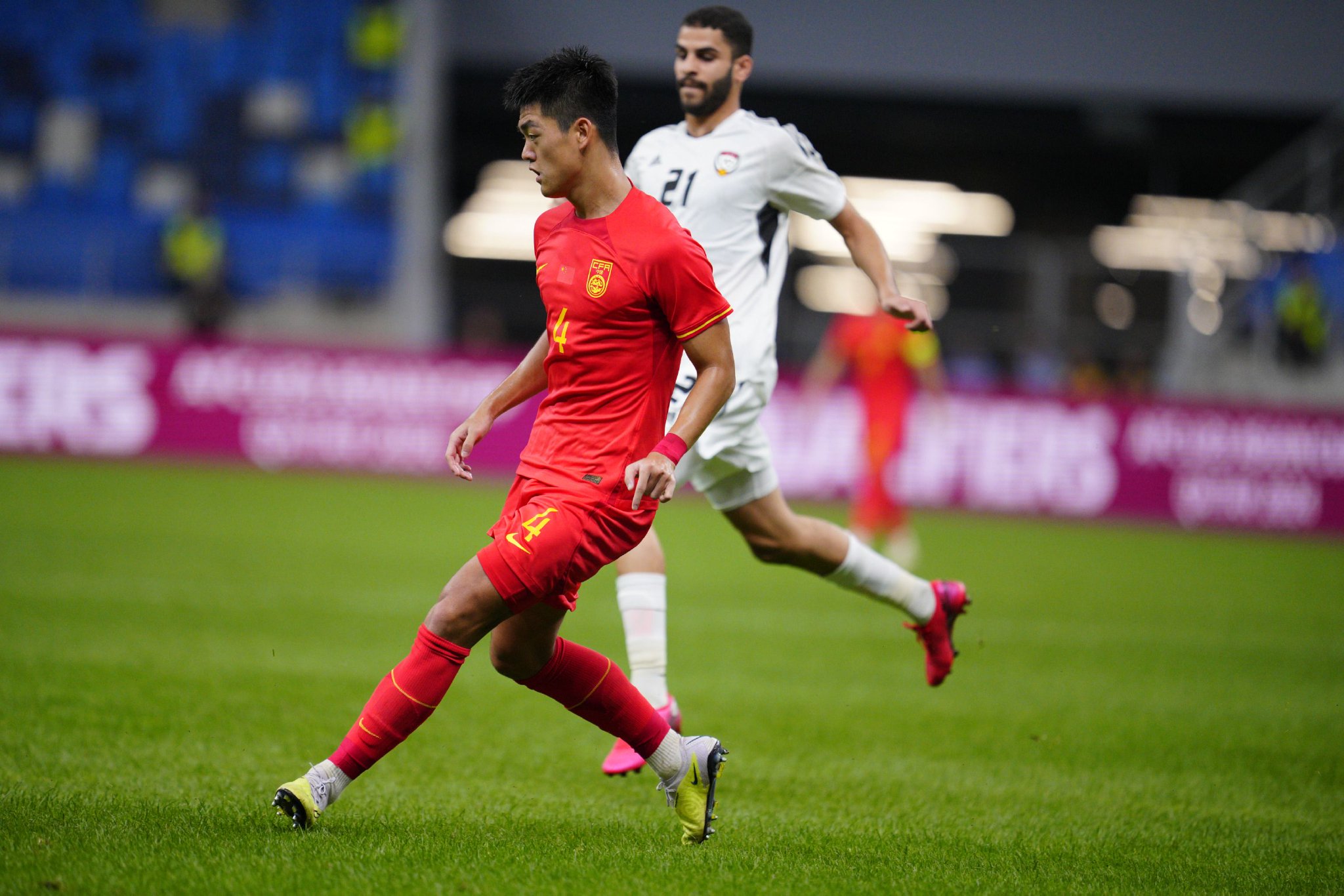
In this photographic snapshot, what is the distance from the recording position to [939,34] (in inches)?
944

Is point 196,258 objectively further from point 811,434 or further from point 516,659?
point 516,659

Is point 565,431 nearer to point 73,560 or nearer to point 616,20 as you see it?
point 73,560

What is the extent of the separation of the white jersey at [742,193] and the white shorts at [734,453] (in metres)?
0.06

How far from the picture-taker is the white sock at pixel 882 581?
17.9ft

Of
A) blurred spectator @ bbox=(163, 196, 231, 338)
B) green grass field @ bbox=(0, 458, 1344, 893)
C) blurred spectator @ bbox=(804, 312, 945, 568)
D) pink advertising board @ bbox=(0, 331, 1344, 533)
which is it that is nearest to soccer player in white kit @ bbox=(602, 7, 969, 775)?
green grass field @ bbox=(0, 458, 1344, 893)

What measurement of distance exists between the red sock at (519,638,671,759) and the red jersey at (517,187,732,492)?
1.90 feet

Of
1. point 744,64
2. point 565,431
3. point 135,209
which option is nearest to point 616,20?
point 135,209

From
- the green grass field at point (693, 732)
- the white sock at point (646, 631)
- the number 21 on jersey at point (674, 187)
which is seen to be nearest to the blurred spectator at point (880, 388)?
the green grass field at point (693, 732)

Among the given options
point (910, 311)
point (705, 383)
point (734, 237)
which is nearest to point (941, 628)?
point (910, 311)

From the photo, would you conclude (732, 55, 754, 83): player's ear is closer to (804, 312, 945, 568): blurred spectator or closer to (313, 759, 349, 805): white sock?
(313, 759, 349, 805): white sock

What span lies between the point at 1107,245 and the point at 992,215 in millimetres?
2547

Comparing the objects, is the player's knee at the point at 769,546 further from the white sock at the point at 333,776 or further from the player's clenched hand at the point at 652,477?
the white sock at the point at 333,776

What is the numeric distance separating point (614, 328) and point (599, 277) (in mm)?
145

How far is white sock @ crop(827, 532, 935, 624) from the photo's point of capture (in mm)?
5457
